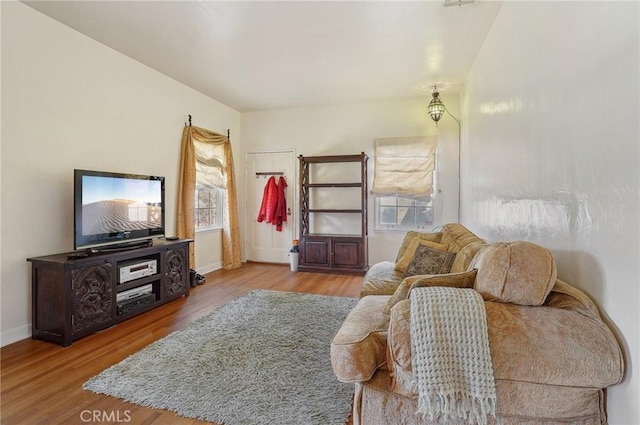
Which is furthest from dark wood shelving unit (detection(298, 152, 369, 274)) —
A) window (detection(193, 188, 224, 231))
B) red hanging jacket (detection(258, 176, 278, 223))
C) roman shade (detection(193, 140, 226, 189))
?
window (detection(193, 188, 224, 231))

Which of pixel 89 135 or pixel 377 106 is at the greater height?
pixel 377 106

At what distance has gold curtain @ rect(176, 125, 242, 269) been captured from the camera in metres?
4.45

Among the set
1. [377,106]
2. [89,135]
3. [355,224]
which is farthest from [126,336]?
[377,106]

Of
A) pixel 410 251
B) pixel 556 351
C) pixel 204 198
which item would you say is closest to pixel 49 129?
pixel 204 198

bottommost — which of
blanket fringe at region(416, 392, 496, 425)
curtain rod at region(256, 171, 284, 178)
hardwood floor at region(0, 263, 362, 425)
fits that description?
hardwood floor at region(0, 263, 362, 425)

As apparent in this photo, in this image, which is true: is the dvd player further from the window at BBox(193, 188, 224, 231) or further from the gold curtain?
the window at BBox(193, 188, 224, 231)

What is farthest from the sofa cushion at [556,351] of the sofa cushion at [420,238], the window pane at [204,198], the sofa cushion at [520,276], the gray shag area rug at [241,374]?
the window pane at [204,198]

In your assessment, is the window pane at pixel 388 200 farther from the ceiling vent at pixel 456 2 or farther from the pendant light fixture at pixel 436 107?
the ceiling vent at pixel 456 2

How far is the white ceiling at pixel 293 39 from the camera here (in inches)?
104

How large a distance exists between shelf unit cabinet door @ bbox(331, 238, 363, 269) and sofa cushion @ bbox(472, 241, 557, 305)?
3.55 m

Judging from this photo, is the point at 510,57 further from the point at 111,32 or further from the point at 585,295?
the point at 111,32

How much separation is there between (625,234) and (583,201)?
0.31 m

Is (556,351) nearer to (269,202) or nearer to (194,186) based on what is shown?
(194,186)

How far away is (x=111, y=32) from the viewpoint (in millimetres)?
3061
